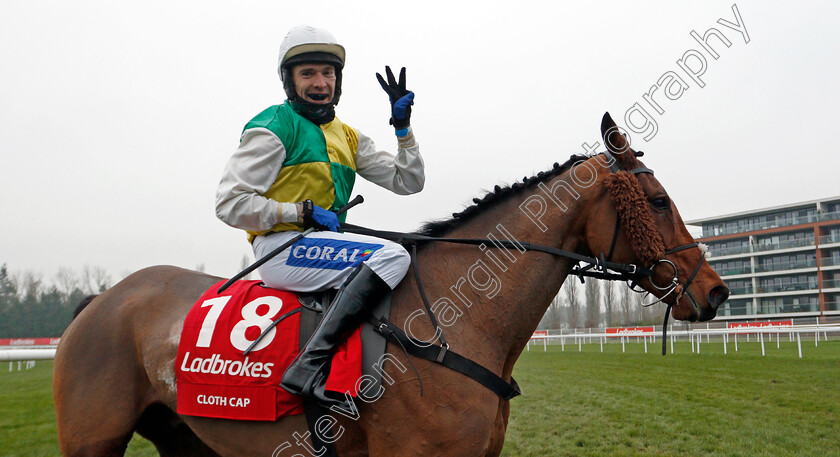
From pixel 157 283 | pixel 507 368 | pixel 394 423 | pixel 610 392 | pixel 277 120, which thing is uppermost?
pixel 277 120

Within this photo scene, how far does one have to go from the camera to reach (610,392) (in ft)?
39.4

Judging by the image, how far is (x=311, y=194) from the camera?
3238mm

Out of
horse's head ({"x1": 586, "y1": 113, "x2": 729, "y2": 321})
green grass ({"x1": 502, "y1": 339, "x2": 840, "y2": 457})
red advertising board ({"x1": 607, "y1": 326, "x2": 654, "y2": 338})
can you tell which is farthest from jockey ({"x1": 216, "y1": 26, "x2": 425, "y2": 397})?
red advertising board ({"x1": 607, "y1": 326, "x2": 654, "y2": 338})

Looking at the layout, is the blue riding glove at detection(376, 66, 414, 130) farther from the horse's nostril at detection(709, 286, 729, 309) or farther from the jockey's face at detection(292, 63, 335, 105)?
the horse's nostril at detection(709, 286, 729, 309)

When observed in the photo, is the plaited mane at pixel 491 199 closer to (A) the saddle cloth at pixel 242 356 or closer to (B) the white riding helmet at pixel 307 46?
(A) the saddle cloth at pixel 242 356

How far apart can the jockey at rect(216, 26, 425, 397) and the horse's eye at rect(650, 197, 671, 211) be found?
58.1 inches

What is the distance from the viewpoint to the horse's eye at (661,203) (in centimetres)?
305

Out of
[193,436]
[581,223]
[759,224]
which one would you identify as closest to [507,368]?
[581,223]

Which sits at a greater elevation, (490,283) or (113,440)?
(490,283)

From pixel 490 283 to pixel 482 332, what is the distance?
11.5 inches

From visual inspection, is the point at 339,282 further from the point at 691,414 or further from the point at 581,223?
the point at 691,414

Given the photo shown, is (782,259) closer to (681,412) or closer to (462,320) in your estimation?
(681,412)

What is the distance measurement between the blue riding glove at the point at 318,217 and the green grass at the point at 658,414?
18.5ft

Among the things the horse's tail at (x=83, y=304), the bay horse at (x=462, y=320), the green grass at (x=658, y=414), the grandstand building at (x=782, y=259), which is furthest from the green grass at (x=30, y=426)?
the grandstand building at (x=782, y=259)
